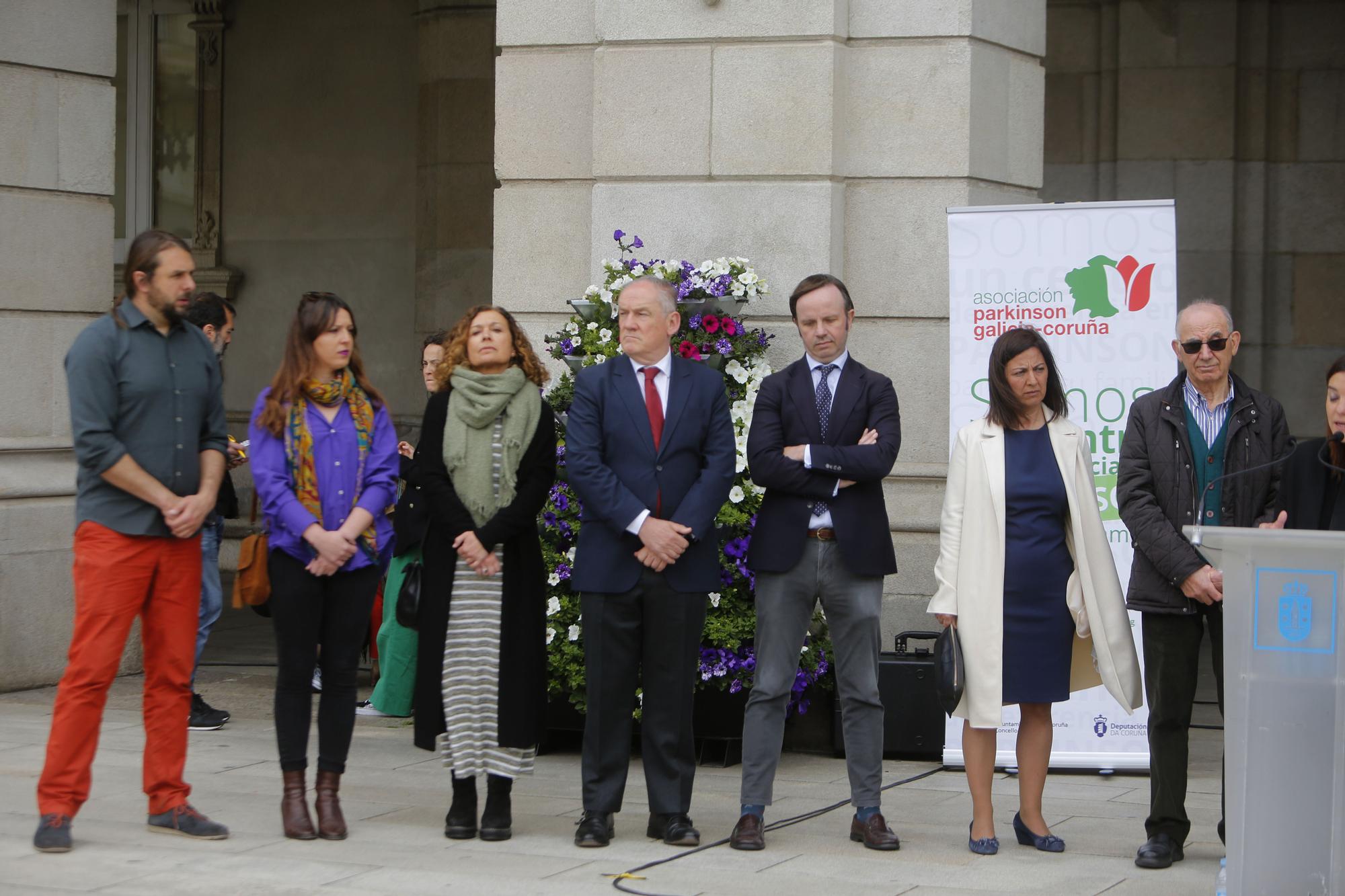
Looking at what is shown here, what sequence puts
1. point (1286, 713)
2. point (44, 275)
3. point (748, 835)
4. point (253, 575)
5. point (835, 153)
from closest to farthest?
point (1286, 713) < point (748, 835) < point (253, 575) < point (835, 153) < point (44, 275)

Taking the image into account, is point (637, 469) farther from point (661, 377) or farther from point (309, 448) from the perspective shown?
point (309, 448)

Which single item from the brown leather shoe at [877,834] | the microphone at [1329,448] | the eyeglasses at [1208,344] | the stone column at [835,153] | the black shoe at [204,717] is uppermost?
the stone column at [835,153]

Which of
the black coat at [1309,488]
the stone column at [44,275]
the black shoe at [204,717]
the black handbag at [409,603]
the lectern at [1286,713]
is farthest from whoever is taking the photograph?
the stone column at [44,275]

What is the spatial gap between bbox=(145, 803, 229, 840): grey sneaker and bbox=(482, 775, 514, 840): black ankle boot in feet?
3.04

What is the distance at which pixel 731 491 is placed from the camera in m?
7.47

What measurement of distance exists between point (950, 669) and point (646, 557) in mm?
1129

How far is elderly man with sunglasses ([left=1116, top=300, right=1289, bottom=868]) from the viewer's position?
5.89m

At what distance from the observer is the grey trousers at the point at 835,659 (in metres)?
6.15

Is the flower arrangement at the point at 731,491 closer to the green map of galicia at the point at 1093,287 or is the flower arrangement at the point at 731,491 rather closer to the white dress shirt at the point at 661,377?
the white dress shirt at the point at 661,377

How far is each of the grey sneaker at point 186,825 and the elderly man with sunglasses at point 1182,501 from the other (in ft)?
10.6

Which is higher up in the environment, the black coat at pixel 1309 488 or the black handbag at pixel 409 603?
the black coat at pixel 1309 488

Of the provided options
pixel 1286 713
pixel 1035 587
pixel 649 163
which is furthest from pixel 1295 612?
pixel 649 163

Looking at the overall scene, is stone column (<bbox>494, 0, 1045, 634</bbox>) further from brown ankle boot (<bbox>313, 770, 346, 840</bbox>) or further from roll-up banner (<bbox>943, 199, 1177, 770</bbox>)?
brown ankle boot (<bbox>313, 770, 346, 840</bbox>)

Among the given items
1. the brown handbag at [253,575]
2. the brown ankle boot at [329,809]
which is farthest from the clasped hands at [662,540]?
the brown handbag at [253,575]
